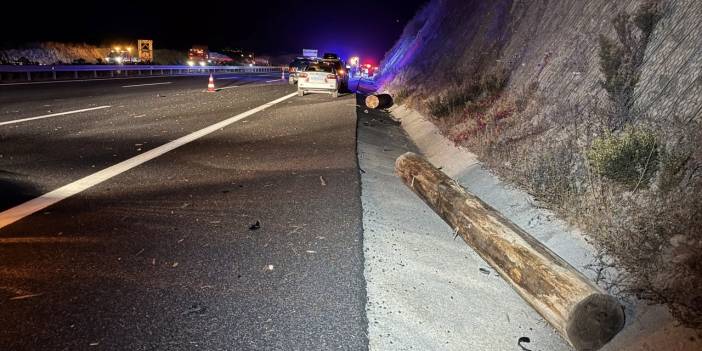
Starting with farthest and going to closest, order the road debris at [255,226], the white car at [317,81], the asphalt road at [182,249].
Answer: the white car at [317,81]
the road debris at [255,226]
the asphalt road at [182,249]

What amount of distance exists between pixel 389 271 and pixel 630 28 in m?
5.60

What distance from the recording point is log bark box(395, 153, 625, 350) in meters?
3.28

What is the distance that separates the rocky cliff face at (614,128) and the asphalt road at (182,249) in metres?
2.22

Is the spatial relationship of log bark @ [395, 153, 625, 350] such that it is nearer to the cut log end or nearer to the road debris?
the cut log end

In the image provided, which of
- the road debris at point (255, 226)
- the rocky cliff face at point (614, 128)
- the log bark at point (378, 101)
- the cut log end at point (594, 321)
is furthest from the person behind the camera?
the log bark at point (378, 101)

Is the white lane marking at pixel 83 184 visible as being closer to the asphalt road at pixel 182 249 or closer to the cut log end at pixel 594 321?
the asphalt road at pixel 182 249

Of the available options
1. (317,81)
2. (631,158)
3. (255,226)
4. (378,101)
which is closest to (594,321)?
(631,158)

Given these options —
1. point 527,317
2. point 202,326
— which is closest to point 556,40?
point 527,317

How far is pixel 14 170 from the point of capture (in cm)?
639

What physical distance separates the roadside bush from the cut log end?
192 centimetres

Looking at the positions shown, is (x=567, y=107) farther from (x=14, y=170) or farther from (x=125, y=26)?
(x=125, y=26)

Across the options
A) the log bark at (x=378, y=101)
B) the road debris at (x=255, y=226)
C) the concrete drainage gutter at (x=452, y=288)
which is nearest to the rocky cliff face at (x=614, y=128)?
the concrete drainage gutter at (x=452, y=288)

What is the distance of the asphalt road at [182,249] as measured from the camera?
300 cm

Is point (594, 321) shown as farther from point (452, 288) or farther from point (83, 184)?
point (83, 184)
